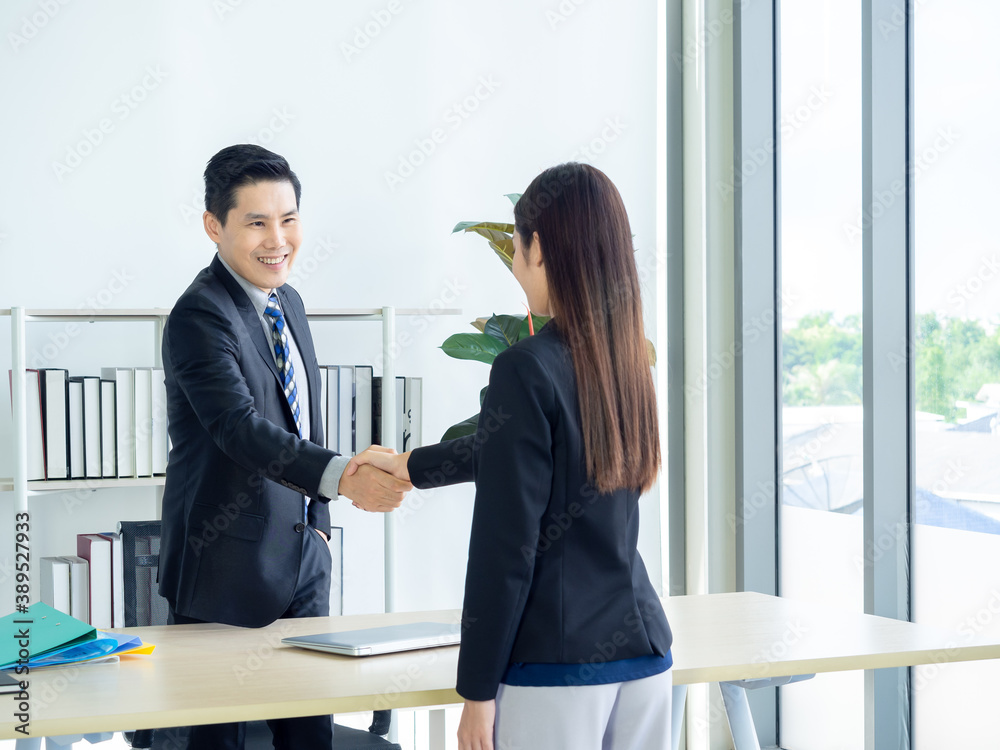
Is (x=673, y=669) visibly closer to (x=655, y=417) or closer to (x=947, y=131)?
(x=655, y=417)

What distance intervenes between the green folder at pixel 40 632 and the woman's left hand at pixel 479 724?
2.15 ft

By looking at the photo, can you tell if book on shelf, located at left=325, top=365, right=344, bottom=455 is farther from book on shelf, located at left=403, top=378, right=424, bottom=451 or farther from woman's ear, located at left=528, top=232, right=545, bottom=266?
woman's ear, located at left=528, top=232, right=545, bottom=266

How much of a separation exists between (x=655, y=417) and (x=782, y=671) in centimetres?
53

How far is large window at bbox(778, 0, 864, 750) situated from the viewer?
2932mm

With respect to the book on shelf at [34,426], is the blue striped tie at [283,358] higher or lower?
higher

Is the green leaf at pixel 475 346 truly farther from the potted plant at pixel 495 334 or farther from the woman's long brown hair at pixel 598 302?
the woman's long brown hair at pixel 598 302

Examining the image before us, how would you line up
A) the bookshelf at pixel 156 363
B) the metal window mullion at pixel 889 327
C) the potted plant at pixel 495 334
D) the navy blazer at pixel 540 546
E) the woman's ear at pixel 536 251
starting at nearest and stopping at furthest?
the navy blazer at pixel 540 546
the woman's ear at pixel 536 251
the bookshelf at pixel 156 363
the metal window mullion at pixel 889 327
the potted plant at pixel 495 334

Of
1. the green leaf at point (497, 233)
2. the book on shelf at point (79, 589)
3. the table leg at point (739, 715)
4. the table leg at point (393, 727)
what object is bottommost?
the table leg at point (393, 727)

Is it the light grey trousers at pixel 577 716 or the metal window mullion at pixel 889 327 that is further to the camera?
the metal window mullion at pixel 889 327

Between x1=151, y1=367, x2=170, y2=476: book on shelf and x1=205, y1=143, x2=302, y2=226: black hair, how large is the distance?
687 mm

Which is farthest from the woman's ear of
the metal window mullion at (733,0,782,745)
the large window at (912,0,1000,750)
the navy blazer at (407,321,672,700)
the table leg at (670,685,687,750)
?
the metal window mullion at (733,0,782,745)

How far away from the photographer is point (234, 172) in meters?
2.01

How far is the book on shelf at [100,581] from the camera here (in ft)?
8.14

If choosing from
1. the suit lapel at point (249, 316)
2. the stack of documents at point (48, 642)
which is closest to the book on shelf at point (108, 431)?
the suit lapel at point (249, 316)
